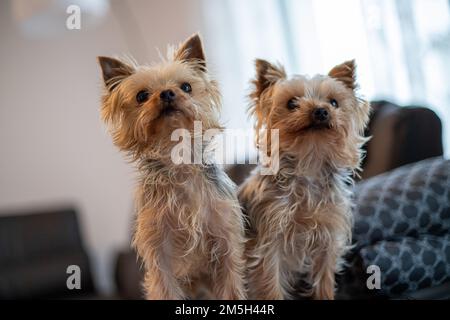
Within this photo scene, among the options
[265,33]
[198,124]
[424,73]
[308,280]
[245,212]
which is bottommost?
[308,280]

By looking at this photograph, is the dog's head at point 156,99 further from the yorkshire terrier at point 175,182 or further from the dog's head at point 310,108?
the dog's head at point 310,108

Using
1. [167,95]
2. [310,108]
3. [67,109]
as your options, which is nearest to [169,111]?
[167,95]

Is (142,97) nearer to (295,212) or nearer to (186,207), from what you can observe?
(186,207)

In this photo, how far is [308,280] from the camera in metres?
0.84

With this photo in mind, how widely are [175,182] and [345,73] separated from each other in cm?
31

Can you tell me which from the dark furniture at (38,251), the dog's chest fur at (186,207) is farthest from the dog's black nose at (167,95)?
the dark furniture at (38,251)

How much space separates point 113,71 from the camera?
657mm

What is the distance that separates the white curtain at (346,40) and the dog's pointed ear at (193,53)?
12 centimetres

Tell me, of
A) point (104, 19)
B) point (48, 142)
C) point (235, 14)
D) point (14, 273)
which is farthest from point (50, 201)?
point (235, 14)

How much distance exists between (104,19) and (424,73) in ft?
2.82

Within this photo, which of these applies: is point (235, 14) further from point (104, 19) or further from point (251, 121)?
point (251, 121)

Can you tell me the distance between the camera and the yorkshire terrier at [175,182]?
646 mm

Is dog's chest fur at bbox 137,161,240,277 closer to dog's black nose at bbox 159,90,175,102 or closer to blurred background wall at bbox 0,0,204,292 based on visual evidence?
dog's black nose at bbox 159,90,175,102

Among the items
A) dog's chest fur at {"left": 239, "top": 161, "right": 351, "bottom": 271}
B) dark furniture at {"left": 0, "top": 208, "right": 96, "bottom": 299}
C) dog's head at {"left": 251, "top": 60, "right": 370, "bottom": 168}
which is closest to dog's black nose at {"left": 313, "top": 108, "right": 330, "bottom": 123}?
dog's head at {"left": 251, "top": 60, "right": 370, "bottom": 168}
